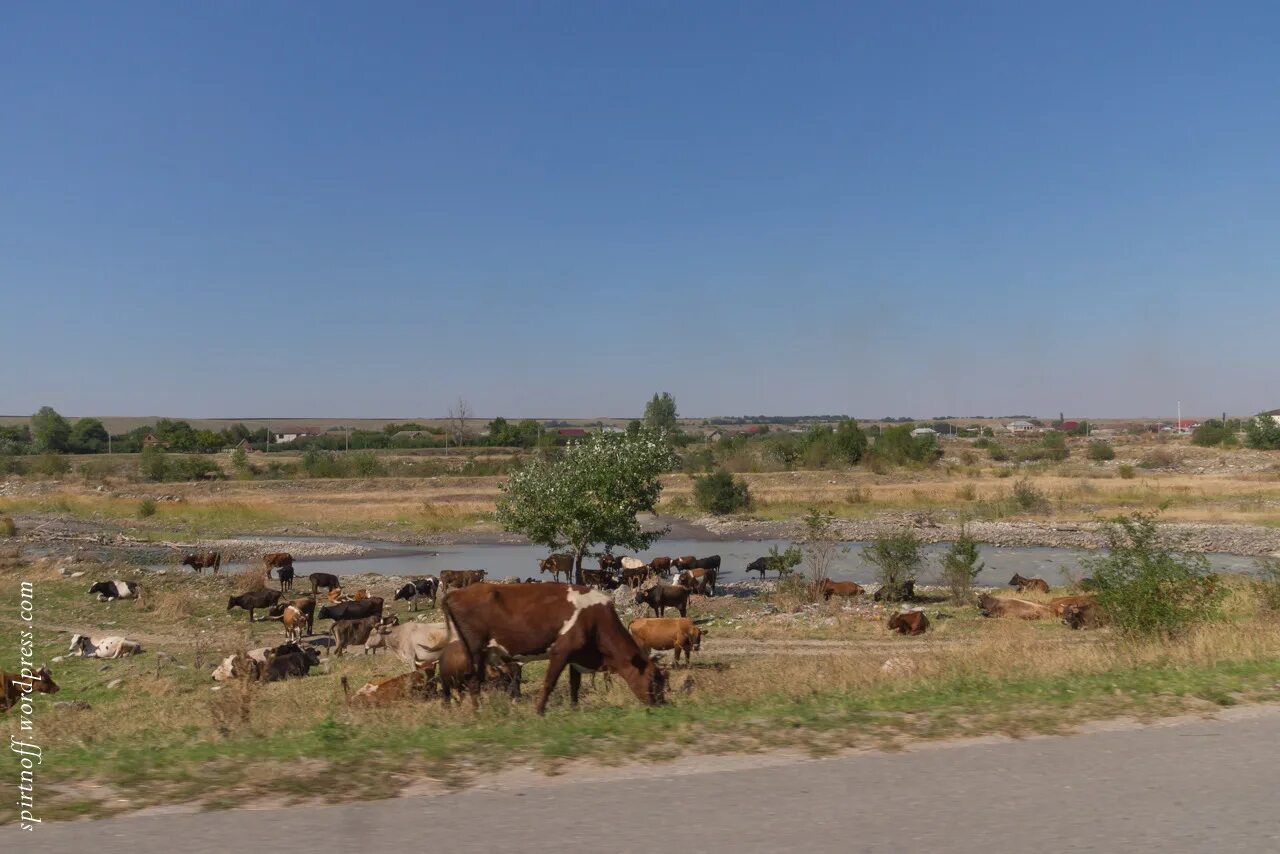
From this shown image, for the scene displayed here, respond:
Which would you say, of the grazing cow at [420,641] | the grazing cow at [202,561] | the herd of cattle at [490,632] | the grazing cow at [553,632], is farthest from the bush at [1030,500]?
the grazing cow at [553,632]

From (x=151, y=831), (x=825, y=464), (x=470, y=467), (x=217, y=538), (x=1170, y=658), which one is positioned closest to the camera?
(x=151, y=831)

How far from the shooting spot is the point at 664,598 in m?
26.0

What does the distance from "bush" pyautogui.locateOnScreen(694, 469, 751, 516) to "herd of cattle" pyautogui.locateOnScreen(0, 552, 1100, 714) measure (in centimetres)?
2694

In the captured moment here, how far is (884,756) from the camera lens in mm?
7098

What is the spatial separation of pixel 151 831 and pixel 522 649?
18.1 ft

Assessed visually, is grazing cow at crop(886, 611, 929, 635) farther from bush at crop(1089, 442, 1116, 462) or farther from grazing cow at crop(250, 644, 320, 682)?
bush at crop(1089, 442, 1116, 462)

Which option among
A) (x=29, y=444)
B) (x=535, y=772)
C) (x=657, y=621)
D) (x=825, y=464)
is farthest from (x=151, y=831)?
Answer: (x=29, y=444)

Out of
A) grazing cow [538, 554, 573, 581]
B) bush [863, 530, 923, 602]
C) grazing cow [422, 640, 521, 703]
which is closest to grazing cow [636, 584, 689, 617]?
bush [863, 530, 923, 602]

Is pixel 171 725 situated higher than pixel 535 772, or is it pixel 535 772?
pixel 535 772

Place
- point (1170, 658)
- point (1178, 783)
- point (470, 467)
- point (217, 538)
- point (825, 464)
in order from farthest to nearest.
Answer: point (470, 467) → point (825, 464) → point (217, 538) → point (1170, 658) → point (1178, 783)

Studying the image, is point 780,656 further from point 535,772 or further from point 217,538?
point 217,538

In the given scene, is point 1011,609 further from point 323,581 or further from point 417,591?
point 323,581

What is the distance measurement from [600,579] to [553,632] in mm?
21343

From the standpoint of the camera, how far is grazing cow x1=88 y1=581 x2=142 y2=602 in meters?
27.6
